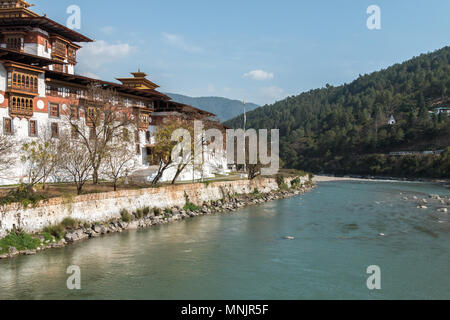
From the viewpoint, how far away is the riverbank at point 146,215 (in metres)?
20.1

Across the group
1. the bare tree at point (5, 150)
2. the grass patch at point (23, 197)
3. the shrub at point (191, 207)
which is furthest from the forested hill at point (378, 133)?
the bare tree at point (5, 150)

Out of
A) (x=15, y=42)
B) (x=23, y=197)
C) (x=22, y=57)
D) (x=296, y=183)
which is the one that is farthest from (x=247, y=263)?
(x=296, y=183)

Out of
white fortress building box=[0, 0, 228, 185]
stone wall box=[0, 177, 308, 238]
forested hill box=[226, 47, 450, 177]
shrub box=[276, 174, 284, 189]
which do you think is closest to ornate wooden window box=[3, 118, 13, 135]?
white fortress building box=[0, 0, 228, 185]

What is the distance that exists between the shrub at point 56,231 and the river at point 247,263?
48.4 inches

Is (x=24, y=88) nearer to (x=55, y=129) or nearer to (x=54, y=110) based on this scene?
(x=54, y=110)

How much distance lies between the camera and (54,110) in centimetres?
3538

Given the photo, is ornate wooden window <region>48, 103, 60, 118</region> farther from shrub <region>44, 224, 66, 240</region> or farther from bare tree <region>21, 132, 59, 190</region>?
shrub <region>44, 224, 66, 240</region>

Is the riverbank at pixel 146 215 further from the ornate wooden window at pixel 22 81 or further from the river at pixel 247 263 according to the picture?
the ornate wooden window at pixel 22 81

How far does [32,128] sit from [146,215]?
45.3 feet

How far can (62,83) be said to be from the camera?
3647 cm
